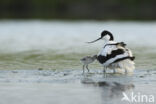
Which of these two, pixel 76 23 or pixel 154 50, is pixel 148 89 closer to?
pixel 154 50

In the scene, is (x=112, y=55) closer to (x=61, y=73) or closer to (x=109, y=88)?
(x=61, y=73)

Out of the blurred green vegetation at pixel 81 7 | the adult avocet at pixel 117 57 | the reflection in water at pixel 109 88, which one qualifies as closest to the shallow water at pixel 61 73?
the reflection in water at pixel 109 88

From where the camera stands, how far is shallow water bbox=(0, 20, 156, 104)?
1009 cm

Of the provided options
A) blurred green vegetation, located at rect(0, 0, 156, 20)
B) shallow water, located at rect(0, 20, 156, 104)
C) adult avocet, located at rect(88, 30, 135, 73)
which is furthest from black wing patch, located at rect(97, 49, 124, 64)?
blurred green vegetation, located at rect(0, 0, 156, 20)

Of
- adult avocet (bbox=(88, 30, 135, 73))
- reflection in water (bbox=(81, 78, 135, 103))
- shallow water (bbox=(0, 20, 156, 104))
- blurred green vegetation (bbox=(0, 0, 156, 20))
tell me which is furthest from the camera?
blurred green vegetation (bbox=(0, 0, 156, 20))

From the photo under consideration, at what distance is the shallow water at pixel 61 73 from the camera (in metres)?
10.1

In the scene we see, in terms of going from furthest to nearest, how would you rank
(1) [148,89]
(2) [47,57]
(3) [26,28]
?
(3) [26,28] < (2) [47,57] < (1) [148,89]

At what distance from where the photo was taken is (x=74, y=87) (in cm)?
1108

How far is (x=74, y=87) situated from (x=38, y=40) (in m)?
13.1

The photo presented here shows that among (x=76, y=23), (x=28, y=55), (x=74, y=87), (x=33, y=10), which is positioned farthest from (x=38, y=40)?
(x=33, y=10)

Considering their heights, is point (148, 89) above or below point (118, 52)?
below

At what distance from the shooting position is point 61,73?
1301 cm

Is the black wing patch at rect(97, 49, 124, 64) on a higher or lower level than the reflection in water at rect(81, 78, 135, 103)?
higher

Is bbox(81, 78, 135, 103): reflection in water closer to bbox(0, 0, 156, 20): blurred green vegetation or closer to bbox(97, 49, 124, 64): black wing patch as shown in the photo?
bbox(97, 49, 124, 64): black wing patch
